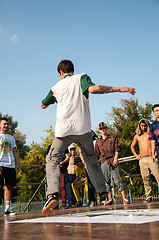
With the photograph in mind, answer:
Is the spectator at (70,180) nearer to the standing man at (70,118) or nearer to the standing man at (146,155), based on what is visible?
the standing man at (146,155)

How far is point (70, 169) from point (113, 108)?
21.2 meters

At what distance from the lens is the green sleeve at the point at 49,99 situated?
310 cm

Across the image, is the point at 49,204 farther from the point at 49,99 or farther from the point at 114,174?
the point at 114,174

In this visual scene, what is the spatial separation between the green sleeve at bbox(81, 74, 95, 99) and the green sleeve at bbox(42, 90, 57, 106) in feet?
1.24

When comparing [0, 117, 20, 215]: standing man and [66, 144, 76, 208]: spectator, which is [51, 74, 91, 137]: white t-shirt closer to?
[0, 117, 20, 215]: standing man

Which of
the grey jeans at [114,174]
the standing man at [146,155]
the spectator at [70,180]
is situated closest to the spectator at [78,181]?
the spectator at [70,180]

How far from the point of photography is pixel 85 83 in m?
2.91

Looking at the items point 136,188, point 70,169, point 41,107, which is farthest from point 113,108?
point 41,107

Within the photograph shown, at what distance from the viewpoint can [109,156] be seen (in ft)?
18.8

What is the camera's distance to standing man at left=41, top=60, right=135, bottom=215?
111 inches

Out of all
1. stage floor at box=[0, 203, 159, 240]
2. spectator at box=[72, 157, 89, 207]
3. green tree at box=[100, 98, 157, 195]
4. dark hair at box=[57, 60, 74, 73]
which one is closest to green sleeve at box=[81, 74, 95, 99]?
dark hair at box=[57, 60, 74, 73]

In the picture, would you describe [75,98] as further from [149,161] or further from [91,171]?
[149,161]

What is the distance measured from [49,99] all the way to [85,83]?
1.56 ft

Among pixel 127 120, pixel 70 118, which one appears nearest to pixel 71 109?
pixel 70 118
